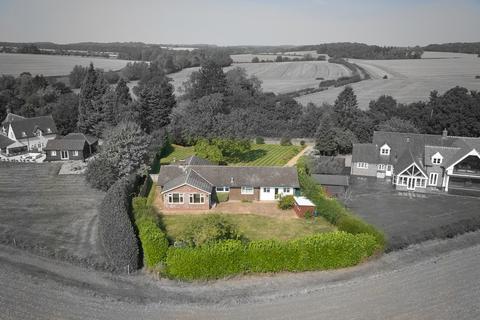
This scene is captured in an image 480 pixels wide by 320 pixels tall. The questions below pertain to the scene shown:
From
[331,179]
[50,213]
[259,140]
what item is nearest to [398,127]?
[331,179]

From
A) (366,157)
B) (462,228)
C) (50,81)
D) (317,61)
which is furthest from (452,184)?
(317,61)

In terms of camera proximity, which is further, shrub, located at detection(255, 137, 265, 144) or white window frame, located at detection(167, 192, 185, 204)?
shrub, located at detection(255, 137, 265, 144)

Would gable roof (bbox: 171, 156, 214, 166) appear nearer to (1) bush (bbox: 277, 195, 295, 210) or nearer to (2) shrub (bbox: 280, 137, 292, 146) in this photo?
(1) bush (bbox: 277, 195, 295, 210)

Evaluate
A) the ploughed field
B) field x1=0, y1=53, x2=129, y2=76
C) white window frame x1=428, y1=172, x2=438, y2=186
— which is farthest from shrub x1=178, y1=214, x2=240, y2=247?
field x1=0, y1=53, x2=129, y2=76

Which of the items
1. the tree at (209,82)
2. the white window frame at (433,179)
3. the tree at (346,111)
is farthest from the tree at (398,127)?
the tree at (209,82)

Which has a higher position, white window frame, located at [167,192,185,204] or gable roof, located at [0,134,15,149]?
gable roof, located at [0,134,15,149]

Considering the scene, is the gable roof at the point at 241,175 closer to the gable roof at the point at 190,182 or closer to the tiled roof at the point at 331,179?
the gable roof at the point at 190,182

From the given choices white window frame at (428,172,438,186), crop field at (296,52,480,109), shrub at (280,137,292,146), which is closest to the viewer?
white window frame at (428,172,438,186)

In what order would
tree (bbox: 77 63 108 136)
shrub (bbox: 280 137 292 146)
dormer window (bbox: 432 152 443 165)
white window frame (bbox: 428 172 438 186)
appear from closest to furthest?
white window frame (bbox: 428 172 438 186) → dormer window (bbox: 432 152 443 165) → tree (bbox: 77 63 108 136) → shrub (bbox: 280 137 292 146)
